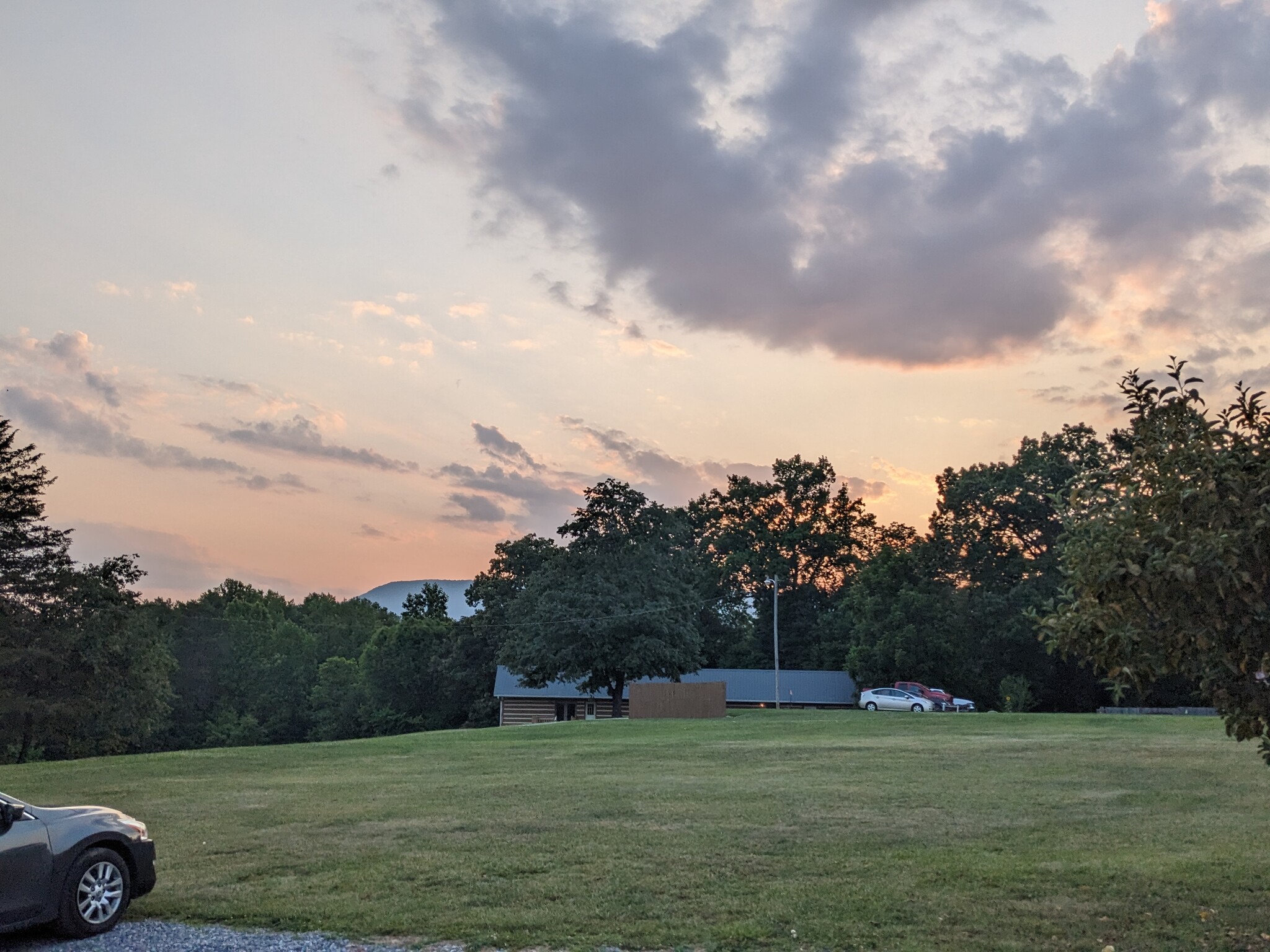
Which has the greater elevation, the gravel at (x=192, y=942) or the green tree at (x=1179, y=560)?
the green tree at (x=1179, y=560)

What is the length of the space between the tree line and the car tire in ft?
25.7

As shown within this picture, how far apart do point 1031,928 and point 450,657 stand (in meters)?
71.2

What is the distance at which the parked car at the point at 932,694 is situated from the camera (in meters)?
54.5

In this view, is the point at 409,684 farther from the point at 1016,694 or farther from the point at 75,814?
the point at 75,814

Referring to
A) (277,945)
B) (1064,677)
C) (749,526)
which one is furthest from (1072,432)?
(277,945)

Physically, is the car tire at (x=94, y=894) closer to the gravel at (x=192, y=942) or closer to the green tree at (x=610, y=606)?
the gravel at (x=192, y=942)

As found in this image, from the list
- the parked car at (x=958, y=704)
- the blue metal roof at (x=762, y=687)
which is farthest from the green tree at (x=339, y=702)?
the parked car at (x=958, y=704)

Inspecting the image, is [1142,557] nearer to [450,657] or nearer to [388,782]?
[388,782]

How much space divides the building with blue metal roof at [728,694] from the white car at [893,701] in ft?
43.3

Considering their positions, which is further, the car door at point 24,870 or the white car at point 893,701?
the white car at point 893,701

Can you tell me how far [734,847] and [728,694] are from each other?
6204 cm

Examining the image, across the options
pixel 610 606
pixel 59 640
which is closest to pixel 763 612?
pixel 610 606

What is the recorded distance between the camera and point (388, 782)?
2111 cm

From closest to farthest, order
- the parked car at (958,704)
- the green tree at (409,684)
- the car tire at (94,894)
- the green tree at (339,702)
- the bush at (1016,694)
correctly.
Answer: the car tire at (94,894), the parked car at (958,704), the bush at (1016,694), the green tree at (409,684), the green tree at (339,702)
